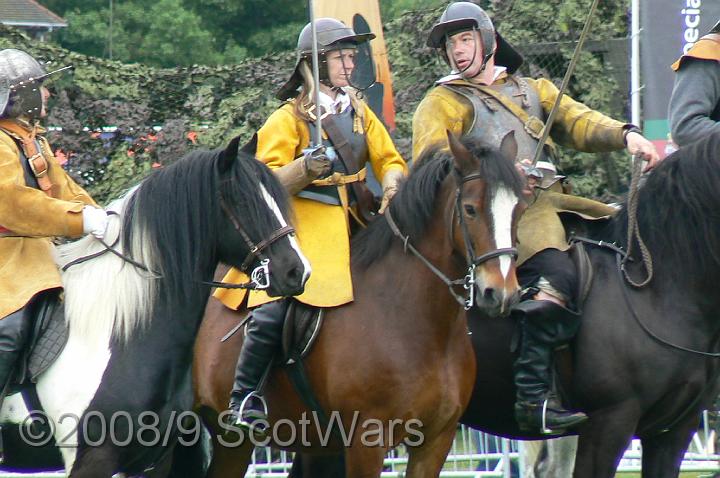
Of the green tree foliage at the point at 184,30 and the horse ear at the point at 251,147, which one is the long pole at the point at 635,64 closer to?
the horse ear at the point at 251,147

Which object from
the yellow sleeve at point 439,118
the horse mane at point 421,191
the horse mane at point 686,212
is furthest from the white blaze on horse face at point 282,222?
the horse mane at point 686,212

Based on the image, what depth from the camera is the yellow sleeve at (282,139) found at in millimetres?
6801

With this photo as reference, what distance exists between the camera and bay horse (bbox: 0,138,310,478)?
5766 mm

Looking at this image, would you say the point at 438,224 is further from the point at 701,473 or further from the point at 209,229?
the point at 701,473

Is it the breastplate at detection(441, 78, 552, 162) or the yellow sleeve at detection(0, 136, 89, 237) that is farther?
the breastplate at detection(441, 78, 552, 162)

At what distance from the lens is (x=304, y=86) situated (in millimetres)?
7000

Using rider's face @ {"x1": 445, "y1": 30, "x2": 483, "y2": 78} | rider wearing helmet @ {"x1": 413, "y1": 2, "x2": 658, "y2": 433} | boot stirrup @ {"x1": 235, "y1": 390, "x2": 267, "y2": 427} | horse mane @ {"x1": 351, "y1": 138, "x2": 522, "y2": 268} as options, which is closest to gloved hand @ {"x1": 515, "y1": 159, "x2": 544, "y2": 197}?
rider wearing helmet @ {"x1": 413, "y1": 2, "x2": 658, "y2": 433}

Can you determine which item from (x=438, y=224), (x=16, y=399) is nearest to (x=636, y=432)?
(x=438, y=224)

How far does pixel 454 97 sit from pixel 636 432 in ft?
6.85

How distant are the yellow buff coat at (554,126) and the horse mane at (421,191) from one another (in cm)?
39

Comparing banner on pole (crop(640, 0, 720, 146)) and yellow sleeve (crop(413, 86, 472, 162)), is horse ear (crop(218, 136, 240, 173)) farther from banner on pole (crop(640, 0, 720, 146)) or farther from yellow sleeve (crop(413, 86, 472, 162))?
banner on pole (crop(640, 0, 720, 146))

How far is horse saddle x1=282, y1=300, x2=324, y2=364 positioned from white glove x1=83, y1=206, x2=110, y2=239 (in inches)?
44.1

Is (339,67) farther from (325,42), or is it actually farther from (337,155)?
(337,155)

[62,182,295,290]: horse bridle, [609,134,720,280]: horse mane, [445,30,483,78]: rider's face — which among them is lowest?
[609,134,720,280]: horse mane
